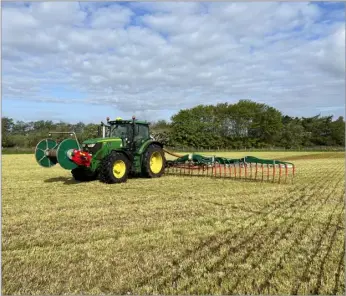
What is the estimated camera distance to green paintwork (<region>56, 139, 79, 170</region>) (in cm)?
990

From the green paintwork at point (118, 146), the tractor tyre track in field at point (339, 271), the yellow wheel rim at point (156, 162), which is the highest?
the green paintwork at point (118, 146)

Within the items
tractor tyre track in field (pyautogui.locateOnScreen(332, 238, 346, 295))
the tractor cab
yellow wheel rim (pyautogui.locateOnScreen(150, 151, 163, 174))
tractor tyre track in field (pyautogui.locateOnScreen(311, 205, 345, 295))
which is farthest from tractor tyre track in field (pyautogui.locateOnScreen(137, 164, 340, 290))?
yellow wheel rim (pyautogui.locateOnScreen(150, 151, 163, 174))

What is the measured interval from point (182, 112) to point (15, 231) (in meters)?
73.8

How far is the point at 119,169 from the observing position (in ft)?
36.7

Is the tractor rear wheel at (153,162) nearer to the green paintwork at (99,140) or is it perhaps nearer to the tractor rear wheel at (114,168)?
the tractor rear wheel at (114,168)

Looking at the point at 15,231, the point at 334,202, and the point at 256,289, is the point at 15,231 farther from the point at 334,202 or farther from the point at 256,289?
the point at 334,202

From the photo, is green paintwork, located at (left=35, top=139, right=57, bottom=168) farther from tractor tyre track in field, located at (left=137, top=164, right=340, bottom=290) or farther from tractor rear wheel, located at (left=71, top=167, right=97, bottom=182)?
tractor tyre track in field, located at (left=137, top=164, right=340, bottom=290)

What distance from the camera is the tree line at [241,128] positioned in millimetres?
66938

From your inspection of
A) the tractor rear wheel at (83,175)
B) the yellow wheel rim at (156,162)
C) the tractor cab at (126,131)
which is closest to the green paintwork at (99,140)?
the tractor cab at (126,131)

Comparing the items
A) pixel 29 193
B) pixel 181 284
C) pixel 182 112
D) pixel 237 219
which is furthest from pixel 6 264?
pixel 182 112

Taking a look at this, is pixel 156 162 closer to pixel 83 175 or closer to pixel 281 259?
pixel 83 175

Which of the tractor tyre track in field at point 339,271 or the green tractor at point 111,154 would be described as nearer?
the tractor tyre track in field at point 339,271

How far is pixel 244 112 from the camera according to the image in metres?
77.8

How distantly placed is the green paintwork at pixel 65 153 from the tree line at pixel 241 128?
54.2m
